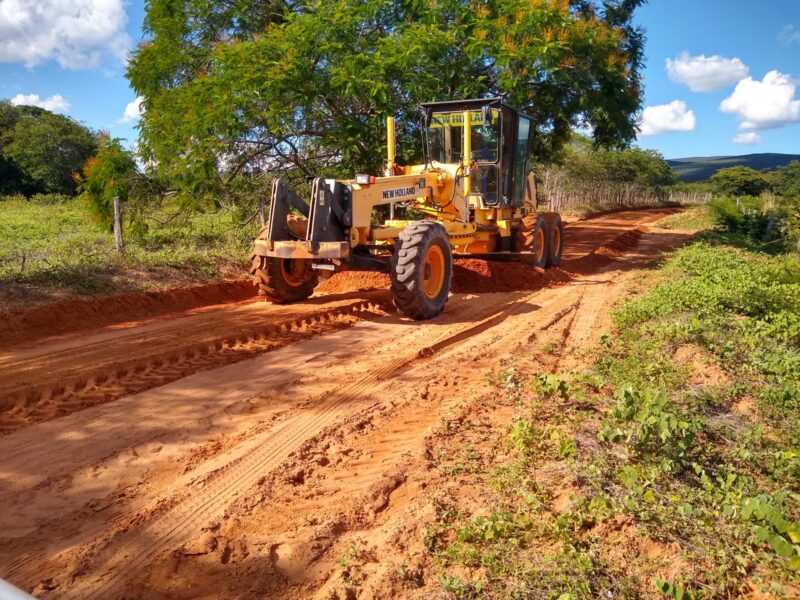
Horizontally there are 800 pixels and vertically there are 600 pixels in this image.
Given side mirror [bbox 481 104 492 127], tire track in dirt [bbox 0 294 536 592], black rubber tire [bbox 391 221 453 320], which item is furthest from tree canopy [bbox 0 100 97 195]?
tire track in dirt [bbox 0 294 536 592]

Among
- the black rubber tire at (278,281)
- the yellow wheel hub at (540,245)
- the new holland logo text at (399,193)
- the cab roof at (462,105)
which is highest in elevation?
the cab roof at (462,105)

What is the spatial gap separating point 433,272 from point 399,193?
52.2 inches

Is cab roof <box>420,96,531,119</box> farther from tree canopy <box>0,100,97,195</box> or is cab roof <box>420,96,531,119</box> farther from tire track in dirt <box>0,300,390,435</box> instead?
tree canopy <box>0,100,97,195</box>

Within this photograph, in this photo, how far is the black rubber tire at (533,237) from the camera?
38.4ft

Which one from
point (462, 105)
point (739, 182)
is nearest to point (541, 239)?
point (462, 105)

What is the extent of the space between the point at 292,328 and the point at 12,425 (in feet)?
11.5

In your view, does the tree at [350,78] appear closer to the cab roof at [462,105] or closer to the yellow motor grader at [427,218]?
the cab roof at [462,105]

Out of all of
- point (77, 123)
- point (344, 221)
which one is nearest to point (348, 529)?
point (344, 221)

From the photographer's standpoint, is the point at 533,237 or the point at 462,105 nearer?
the point at 462,105

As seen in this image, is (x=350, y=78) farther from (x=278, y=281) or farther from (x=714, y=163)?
(x=714, y=163)

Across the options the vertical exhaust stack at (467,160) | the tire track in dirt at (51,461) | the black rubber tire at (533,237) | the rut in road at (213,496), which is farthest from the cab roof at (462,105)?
A: the tire track in dirt at (51,461)

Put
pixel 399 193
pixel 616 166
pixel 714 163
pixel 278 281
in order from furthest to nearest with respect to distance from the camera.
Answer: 1. pixel 714 163
2. pixel 616 166
3. pixel 399 193
4. pixel 278 281

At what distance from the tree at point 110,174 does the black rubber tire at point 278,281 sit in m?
5.92

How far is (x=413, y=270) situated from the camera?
782 centimetres
